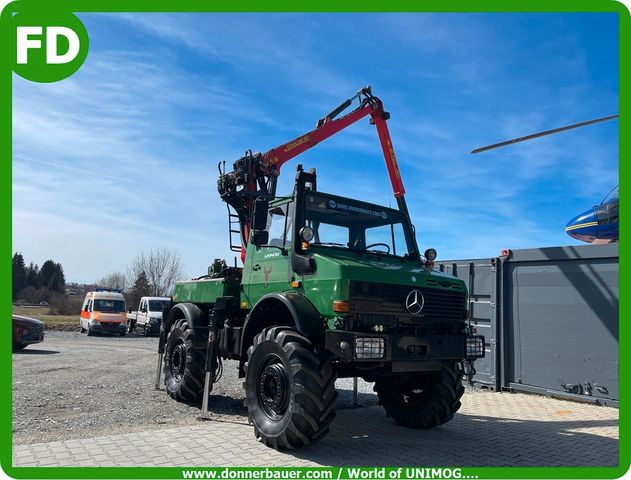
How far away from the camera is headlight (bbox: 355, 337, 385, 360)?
499 cm

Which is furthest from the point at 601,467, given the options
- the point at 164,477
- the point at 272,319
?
the point at 164,477

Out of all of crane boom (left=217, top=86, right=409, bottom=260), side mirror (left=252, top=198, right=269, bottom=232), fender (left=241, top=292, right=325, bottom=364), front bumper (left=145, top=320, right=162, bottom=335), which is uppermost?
crane boom (left=217, top=86, right=409, bottom=260)

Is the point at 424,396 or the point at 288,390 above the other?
the point at 288,390

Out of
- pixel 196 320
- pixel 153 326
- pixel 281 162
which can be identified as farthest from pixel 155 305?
pixel 196 320

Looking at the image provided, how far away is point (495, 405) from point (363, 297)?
469cm

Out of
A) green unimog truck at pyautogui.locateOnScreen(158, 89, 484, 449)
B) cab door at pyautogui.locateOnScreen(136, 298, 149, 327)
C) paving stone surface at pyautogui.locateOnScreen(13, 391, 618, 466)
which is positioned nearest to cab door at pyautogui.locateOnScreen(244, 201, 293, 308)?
green unimog truck at pyautogui.locateOnScreen(158, 89, 484, 449)

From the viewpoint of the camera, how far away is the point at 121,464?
16.0ft

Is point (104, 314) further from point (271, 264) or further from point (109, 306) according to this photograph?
point (271, 264)

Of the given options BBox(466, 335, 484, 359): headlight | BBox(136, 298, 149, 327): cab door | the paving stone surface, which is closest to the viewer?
the paving stone surface

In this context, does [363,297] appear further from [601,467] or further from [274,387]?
[601,467]

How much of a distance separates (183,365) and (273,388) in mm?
3054

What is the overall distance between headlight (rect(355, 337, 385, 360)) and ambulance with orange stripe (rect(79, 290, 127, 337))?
22.5m

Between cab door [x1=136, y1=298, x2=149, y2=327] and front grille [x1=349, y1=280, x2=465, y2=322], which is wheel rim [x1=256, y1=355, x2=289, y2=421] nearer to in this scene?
front grille [x1=349, y1=280, x2=465, y2=322]

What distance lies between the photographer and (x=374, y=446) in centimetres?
585
